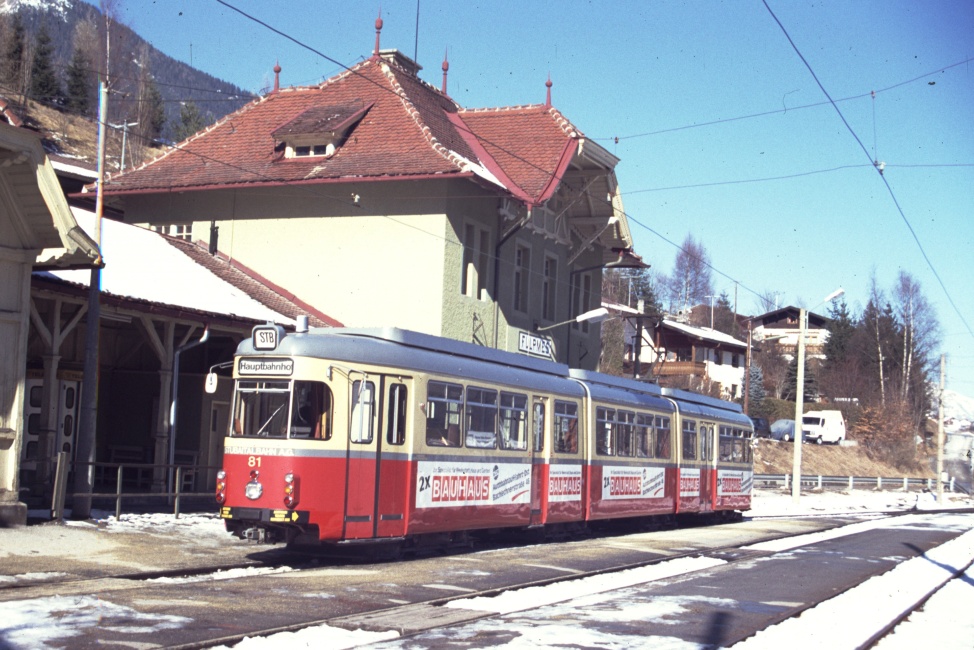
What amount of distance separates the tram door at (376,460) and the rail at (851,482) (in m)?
33.5

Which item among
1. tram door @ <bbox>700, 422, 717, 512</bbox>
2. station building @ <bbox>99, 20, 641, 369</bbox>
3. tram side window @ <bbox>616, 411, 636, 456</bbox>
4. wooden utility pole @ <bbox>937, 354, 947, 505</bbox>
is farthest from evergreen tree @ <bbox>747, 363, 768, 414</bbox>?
tram side window @ <bbox>616, 411, 636, 456</bbox>

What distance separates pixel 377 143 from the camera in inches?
1101

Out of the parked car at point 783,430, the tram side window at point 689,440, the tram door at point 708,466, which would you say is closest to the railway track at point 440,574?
the tram side window at point 689,440

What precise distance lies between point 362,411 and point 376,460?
25.0 inches

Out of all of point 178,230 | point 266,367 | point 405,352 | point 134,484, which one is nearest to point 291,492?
point 266,367

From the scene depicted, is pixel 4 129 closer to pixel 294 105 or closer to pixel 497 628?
pixel 497 628

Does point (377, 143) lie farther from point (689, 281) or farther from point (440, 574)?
point (689, 281)

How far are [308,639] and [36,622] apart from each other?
2.15m

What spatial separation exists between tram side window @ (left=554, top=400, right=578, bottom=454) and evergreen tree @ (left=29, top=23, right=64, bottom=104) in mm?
68777

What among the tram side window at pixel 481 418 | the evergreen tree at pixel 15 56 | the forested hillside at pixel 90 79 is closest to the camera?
the tram side window at pixel 481 418

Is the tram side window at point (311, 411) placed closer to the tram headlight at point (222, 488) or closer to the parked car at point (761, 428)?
the tram headlight at point (222, 488)

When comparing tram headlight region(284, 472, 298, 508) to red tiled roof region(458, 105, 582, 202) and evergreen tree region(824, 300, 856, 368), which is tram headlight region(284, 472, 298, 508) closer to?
red tiled roof region(458, 105, 582, 202)

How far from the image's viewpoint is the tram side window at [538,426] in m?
18.6

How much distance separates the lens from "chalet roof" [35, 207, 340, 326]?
786 inches
